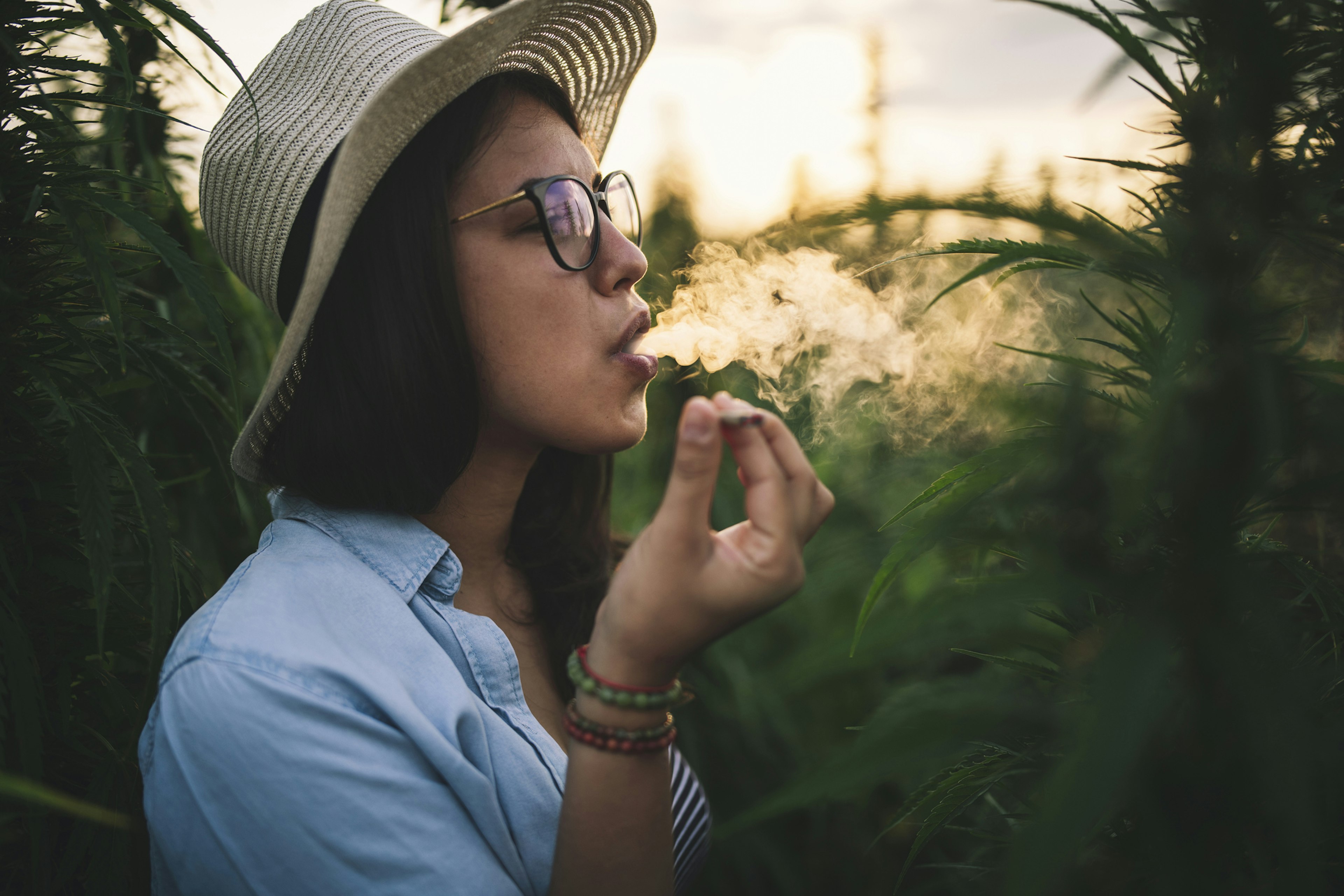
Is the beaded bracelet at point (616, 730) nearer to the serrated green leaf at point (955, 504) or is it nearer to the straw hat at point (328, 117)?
the serrated green leaf at point (955, 504)

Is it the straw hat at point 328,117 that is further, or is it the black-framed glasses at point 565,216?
the black-framed glasses at point 565,216

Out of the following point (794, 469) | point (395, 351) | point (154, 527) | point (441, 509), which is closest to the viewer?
point (794, 469)

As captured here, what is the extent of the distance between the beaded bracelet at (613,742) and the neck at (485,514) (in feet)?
2.35

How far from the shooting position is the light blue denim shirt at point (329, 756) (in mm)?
1109

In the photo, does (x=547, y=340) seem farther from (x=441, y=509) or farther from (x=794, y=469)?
(x=794, y=469)

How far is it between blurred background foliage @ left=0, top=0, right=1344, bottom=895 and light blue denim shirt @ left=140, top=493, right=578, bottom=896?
0.64 feet

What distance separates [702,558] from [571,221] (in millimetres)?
833

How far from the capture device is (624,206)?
1879 millimetres

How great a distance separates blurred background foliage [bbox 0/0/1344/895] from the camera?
0.81m

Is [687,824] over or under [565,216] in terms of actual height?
under

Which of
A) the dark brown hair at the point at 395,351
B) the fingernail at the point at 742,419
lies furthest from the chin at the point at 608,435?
the fingernail at the point at 742,419

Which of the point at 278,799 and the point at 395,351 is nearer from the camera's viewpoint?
the point at 278,799

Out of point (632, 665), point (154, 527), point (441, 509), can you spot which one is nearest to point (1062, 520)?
point (632, 665)

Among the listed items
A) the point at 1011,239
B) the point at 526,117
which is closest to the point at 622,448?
the point at 526,117
